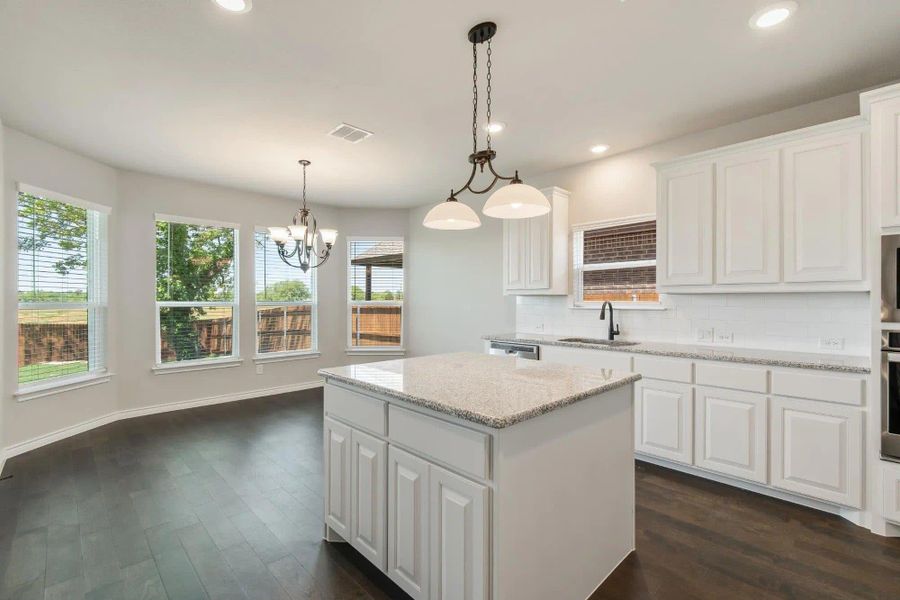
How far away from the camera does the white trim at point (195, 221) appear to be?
480cm

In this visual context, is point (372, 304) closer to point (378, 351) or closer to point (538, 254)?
point (378, 351)

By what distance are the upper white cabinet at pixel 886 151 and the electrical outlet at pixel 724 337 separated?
1.28m

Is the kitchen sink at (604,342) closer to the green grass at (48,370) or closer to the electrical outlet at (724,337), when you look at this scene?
the electrical outlet at (724,337)

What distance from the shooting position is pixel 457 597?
1543mm

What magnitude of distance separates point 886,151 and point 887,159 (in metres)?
0.04

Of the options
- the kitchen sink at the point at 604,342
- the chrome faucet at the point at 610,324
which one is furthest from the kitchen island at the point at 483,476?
the chrome faucet at the point at 610,324

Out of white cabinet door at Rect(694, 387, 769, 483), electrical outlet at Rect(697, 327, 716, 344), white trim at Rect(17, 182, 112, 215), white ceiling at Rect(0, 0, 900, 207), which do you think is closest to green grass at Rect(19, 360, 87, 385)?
white trim at Rect(17, 182, 112, 215)

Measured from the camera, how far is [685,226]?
10.9 feet

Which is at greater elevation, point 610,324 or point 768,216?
point 768,216

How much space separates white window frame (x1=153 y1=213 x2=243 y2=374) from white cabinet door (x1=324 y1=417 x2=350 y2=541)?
366 cm

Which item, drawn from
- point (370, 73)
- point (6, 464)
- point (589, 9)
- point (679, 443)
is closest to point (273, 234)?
point (370, 73)

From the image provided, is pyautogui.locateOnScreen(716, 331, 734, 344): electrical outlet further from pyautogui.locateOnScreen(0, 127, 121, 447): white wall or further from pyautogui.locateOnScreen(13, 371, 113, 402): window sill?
pyautogui.locateOnScreen(13, 371, 113, 402): window sill

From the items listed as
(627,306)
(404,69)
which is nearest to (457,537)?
(404,69)

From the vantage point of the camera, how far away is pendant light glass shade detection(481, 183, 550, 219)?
76.9 inches
